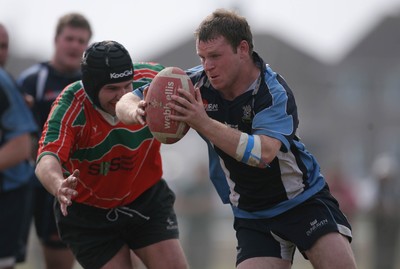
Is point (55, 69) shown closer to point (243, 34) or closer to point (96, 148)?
point (96, 148)

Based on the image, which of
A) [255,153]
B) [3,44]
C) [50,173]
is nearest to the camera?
[255,153]

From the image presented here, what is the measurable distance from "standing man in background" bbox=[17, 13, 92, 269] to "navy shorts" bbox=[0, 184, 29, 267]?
0.22 m

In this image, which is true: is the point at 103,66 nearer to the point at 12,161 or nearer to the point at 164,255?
the point at 164,255

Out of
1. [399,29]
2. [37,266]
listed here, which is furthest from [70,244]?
[399,29]

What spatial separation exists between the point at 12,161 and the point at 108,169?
170 centimetres

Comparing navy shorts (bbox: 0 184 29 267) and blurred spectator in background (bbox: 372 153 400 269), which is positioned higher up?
navy shorts (bbox: 0 184 29 267)

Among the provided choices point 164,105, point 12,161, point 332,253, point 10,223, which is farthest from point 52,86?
point 332,253

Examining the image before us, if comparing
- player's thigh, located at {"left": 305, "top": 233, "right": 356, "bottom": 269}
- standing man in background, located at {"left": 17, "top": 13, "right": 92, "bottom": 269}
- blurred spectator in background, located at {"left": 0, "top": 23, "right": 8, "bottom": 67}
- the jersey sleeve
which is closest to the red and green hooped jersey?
the jersey sleeve

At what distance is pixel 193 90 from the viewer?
6.65m

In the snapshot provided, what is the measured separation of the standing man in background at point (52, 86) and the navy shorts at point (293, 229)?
10.3 feet

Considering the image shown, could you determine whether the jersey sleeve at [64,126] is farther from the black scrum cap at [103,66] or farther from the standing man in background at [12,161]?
the standing man in background at [12,161]

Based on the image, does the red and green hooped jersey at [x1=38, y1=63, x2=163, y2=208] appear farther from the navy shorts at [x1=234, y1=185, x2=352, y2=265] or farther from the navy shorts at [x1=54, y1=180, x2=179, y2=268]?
the navy shorts at [x1=234, y1=185, x2=352, y2=265]

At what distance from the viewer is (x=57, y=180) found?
22.6 feet

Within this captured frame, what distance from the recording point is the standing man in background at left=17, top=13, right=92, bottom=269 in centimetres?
991
